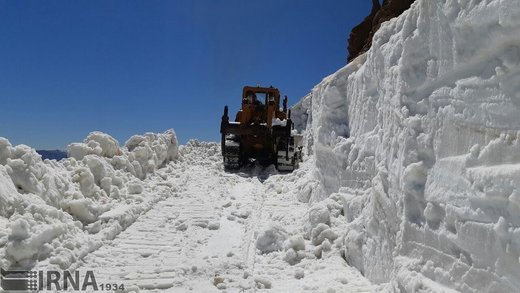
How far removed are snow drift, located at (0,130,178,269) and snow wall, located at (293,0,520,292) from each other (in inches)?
142

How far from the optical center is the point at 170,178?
11203mm

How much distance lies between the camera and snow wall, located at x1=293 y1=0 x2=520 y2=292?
8.00 ft

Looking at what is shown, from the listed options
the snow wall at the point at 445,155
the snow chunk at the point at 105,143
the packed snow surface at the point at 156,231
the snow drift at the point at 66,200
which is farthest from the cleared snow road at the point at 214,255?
the snow chunk at the point at 105,143

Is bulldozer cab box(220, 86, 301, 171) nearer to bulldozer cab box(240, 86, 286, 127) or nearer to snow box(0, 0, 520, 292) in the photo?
bulldozer cab box(240, 86, 286, 127)

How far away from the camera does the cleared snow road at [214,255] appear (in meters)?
4.52

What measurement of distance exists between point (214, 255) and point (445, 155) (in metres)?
3.41

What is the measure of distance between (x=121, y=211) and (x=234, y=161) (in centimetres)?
740

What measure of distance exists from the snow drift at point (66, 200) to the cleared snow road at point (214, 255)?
30cm

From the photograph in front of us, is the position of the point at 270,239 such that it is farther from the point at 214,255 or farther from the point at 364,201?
the point at 364,201

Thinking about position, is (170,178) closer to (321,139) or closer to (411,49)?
(321,139)

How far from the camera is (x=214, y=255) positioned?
5.44 m

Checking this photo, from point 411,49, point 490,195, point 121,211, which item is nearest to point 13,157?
point 121,211

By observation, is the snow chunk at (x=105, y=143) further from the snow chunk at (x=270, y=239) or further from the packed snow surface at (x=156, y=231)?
the snow chunk at (x=270, y=239)

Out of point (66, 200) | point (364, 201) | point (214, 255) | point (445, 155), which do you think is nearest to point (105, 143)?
point (66, 200)
